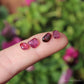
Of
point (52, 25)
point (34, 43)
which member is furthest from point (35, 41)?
point (52, 25)

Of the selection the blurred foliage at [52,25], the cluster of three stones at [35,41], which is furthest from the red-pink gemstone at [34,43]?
the blurred foliage at [52,25]

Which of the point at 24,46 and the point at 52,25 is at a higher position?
the point at 24,46

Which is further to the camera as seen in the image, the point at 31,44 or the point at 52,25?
the point at 52,25

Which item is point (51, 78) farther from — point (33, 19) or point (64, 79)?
point (33, 19)

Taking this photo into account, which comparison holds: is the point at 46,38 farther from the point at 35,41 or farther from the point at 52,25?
the point at 52,25

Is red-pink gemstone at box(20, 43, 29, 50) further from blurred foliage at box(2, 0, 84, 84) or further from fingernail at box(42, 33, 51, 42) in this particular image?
blurred foliage at box(2, 0, 84, 84)

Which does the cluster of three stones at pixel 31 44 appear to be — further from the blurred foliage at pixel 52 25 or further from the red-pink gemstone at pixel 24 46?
the blurred foliage at pixel 52 25

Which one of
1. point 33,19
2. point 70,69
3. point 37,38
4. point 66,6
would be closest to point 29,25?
point 33,19
